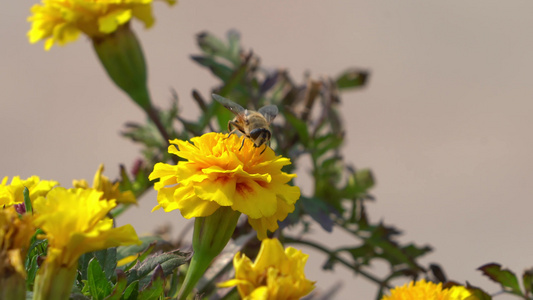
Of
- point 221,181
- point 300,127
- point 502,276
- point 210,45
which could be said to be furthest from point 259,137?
point 210,45

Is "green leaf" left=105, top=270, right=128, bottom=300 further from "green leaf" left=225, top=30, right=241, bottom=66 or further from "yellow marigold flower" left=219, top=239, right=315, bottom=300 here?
"green leaf" left=225, top=30, right=241, bottom=66

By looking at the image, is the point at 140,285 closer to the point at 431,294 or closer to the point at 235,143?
the point at 235,143

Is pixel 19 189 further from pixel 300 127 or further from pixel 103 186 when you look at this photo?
pixel 300 127

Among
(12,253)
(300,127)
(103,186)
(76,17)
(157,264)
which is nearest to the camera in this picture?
(12,253)

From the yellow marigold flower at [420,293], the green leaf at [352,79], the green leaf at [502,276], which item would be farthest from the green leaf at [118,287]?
the green leaf at [352,79]

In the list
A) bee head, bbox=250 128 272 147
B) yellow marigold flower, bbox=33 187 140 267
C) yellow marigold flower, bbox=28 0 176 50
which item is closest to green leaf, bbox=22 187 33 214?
yellow marigold flower, bbox=33 187 140 267

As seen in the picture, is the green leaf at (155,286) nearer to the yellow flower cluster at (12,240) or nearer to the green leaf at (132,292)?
the green leaf at (132,292)
